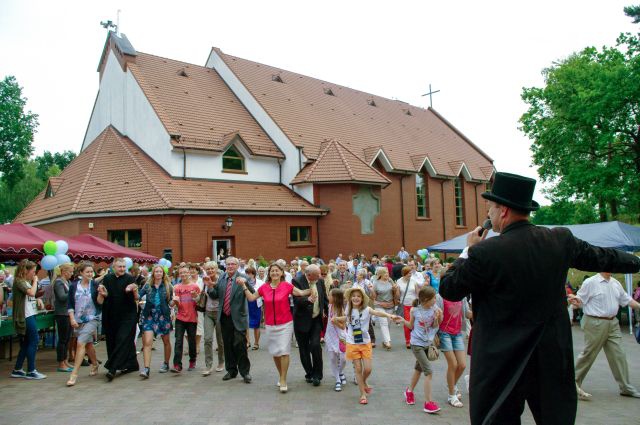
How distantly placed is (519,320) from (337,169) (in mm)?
23546

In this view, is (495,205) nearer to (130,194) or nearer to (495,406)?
(495,406)

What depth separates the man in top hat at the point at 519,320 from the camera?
9.55 ft

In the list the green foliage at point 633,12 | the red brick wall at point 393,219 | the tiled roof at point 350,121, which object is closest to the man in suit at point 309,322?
the red brick wall at point 393,219

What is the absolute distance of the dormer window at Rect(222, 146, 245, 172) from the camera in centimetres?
2506

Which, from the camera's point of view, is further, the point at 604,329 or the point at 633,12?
the point at 633,12

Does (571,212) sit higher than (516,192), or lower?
higher

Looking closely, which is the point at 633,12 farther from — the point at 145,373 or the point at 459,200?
the point at 145,373

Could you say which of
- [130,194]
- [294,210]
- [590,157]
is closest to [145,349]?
[130,194]

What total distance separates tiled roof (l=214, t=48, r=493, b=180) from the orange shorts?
20156 millimetres

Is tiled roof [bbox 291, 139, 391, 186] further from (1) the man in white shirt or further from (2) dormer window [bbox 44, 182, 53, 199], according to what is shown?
(1) the man in white shirt

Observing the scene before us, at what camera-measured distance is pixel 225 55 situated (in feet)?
102

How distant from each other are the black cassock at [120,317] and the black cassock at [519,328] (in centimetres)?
776

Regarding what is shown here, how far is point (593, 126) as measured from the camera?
27.6 metres

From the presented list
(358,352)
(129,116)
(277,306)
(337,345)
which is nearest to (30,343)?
(277,306)
